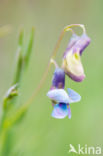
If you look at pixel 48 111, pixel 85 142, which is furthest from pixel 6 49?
pixel 85 142

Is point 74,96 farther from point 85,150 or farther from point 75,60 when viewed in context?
point 85,150

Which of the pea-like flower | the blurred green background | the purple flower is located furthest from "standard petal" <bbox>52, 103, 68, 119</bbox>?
the blurred green background

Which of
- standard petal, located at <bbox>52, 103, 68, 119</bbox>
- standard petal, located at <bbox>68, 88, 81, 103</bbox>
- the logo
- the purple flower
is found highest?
the purple flower

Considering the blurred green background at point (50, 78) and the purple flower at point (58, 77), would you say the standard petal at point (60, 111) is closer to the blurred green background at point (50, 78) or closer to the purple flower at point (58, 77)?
the purple flower at point (58, 77)

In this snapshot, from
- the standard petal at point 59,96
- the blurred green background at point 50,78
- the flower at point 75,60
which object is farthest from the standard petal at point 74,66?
the blurred green background at point 50,78

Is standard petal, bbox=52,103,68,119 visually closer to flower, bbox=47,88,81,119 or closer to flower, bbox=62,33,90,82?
flower, bbox=47,88,81,119

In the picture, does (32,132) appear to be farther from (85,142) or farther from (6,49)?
(6,49)

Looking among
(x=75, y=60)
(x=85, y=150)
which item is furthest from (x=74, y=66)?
(x=85, y=150)
